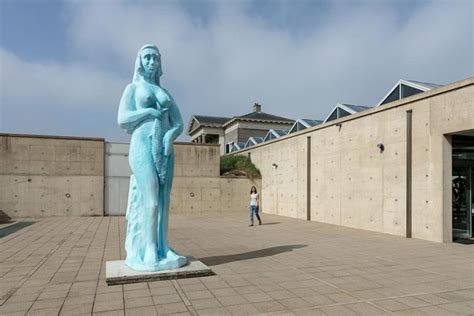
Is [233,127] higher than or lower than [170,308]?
higher

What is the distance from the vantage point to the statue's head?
707cm

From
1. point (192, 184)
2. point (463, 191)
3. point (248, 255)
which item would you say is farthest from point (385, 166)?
point (192, 184)

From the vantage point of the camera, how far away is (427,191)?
1145 cm

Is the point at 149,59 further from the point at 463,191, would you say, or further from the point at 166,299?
the point at 463,191

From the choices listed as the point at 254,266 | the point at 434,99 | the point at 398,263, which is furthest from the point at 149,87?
the point at 434,99

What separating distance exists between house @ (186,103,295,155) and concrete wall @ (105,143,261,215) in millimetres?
11609

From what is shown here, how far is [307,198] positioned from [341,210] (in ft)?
9.12

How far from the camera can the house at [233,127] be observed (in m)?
38.6

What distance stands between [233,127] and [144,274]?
34.0m

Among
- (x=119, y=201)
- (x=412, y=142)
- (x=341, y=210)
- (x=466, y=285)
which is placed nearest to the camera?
(x=466, y=285)

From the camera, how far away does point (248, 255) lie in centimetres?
891

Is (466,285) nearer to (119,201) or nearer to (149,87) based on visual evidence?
(149,87)

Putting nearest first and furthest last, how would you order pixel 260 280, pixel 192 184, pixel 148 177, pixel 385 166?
pixel 260 280
pixel 148 177
pixel 385 166
pixel 192 184

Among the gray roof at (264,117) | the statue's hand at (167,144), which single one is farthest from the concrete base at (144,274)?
the gray roof at (264,117)
